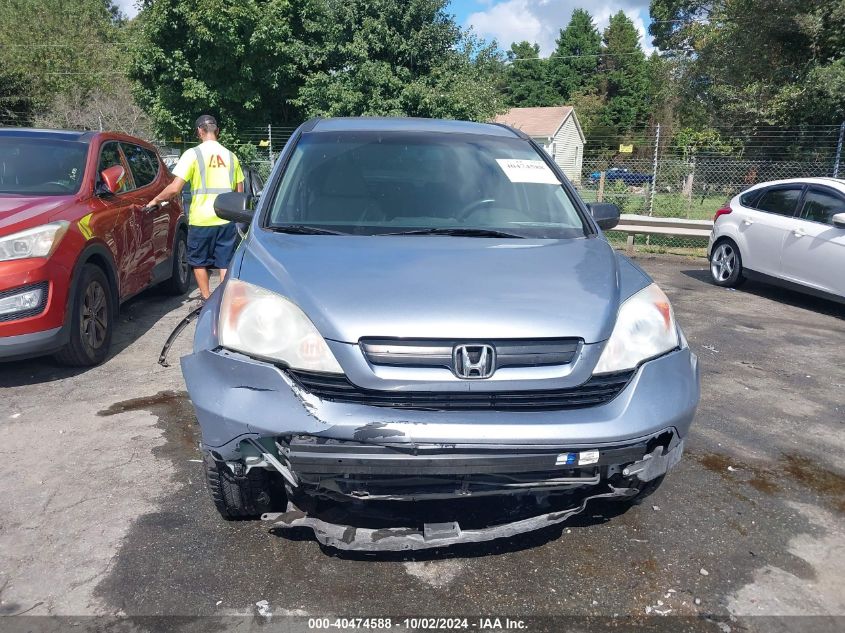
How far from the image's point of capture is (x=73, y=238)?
16.5 feet

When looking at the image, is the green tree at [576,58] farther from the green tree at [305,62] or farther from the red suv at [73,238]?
the red suv at [73,238]

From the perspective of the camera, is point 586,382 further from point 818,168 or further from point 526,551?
point 818,168

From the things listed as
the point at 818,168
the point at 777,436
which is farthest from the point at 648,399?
the point at 818,168

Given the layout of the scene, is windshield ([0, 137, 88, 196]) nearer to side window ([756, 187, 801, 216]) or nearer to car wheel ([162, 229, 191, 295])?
car wheel ([162, 229, 191, 295])

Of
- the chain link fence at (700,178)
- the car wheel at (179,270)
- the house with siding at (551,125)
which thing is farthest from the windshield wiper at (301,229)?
the house with siding at (551,125)

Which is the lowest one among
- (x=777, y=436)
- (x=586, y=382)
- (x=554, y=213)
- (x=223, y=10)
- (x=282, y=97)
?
(x=777, y=436)

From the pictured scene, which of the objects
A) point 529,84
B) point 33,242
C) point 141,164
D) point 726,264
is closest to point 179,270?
point 141,164

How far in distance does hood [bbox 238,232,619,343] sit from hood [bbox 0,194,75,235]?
254 centimetres

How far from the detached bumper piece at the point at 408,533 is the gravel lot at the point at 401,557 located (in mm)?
239

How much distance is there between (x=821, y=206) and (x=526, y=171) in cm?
597

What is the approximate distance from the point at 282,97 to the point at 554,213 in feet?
73.9

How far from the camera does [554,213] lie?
3.64 metres

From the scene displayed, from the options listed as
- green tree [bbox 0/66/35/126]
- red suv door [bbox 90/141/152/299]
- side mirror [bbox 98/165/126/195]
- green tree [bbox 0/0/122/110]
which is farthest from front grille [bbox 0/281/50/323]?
green tree [bbox 0/0/122/110]

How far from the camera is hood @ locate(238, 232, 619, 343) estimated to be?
2455 millimetres
